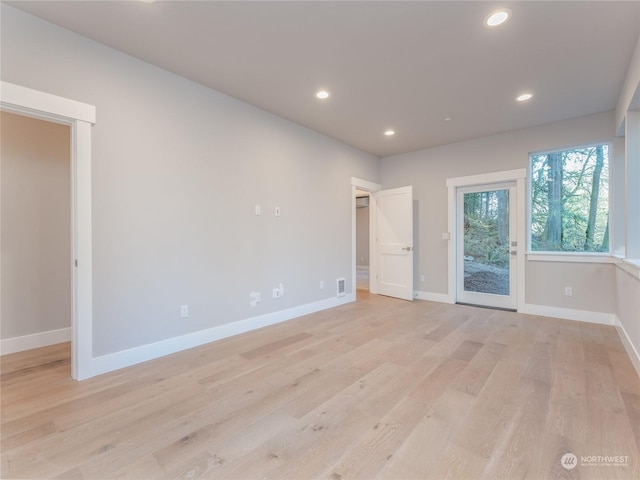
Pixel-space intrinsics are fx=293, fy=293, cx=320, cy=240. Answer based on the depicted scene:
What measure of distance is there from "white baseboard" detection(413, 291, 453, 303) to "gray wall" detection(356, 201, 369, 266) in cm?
428

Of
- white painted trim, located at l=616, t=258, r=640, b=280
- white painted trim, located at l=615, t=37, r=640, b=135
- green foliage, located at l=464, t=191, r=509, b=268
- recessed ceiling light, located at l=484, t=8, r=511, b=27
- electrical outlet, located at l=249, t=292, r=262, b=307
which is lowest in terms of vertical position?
electrical outlet, located at l=249, t=292, r=262, b=307

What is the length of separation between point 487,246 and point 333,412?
394 centimetres

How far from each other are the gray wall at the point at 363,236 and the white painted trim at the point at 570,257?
5.57m

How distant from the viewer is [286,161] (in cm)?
398

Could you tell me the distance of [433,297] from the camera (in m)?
5.12

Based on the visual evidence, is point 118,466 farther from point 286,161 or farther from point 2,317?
point 286,161

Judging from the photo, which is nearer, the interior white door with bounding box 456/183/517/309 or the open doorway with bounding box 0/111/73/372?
the open doorway with bounding box 0/111/73/372

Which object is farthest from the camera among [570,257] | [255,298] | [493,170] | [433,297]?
[433,297]

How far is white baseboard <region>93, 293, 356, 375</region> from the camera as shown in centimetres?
246

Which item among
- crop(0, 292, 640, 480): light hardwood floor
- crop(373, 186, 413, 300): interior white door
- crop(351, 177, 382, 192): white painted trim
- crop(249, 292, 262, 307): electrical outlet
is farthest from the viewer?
crop(351, 177, 382, 192): white painted trim

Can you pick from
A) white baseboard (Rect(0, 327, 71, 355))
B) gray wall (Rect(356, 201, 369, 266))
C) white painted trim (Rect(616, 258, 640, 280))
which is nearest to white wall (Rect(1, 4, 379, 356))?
white baseboard (Rect(0, 327, 71, 355))

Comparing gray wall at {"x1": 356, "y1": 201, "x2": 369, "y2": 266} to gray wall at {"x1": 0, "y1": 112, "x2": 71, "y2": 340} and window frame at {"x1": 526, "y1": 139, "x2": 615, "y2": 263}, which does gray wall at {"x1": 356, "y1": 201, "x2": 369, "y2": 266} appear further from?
gray wall at {"x1": 0, "y1": 112, "x2": 71, "y2": 340}

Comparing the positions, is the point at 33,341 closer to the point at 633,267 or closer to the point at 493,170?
the point at 633,267

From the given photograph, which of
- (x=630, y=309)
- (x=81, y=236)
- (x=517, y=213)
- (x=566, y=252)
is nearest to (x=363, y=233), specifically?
(x=517, y=213)
